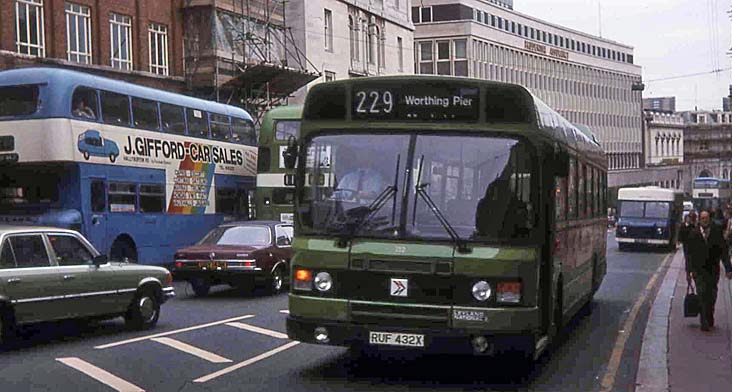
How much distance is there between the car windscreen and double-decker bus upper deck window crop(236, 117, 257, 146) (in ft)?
27.9

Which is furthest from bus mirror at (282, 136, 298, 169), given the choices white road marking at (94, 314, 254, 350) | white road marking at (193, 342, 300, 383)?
white road marking at (94, 314, 254, 350)

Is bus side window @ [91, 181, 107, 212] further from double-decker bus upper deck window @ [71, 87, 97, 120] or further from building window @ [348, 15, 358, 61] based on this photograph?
building window @ [348, 15, 358, 61]

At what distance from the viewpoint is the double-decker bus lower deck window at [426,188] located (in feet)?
32.1

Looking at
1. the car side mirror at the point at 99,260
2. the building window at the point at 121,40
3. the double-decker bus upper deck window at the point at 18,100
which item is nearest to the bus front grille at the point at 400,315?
the car side mirror at the point at 99,260

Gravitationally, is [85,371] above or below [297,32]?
below


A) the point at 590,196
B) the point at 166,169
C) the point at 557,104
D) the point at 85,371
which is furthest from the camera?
the point at 557,104

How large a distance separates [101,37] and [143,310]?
974 inches

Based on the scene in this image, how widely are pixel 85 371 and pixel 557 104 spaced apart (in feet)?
308

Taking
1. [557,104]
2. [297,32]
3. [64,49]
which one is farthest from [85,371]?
[557,104]

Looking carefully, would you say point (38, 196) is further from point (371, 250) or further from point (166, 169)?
point (371, 250)

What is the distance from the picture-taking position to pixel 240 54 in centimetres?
4397

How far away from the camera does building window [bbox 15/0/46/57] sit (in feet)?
109

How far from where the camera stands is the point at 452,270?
9.56 m

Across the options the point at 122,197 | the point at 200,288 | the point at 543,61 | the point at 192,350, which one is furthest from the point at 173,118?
the point at 543,61
